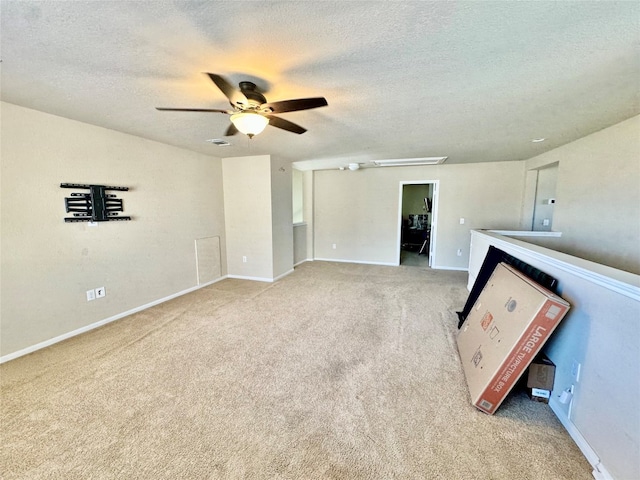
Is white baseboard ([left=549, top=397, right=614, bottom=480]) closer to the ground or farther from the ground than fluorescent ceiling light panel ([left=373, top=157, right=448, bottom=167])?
closer to the ground

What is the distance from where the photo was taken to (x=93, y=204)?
2812 mm

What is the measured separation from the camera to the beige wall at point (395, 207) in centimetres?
513

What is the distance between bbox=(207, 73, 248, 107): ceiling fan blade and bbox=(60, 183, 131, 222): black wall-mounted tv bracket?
2181mm

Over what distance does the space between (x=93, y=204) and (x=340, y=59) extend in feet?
9.93

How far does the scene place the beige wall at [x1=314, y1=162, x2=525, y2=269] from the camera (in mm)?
5129

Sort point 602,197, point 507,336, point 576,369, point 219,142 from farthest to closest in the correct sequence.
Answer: point 219,142, point 602,197, point 507,336, point 576,369

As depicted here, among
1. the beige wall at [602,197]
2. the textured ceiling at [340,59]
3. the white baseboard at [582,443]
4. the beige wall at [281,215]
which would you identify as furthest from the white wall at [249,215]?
the beige wall at [602,197]

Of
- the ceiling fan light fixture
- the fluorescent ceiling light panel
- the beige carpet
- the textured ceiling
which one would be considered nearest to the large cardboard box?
the beige carpet

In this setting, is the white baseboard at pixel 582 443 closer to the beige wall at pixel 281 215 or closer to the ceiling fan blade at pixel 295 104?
the ceiling fan blade at pixel 295 104

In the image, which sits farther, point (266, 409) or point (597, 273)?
point (266, 409)

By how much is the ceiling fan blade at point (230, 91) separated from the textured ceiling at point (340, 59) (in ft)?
0.48

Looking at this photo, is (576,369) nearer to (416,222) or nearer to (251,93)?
(251,93)

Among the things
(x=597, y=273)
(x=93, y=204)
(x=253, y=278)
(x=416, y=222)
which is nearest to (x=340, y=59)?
(x=597, y=273)

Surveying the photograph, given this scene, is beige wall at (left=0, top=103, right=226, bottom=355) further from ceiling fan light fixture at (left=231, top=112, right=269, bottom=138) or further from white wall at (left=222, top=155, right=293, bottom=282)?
ceiling fan light fixture at (left=231, top=112, right=269, bottom=138)
